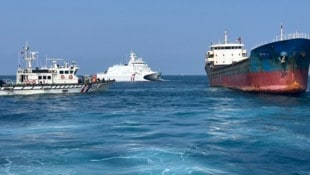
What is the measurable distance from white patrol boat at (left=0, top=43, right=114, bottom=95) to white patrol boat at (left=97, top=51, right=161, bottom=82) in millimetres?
100521

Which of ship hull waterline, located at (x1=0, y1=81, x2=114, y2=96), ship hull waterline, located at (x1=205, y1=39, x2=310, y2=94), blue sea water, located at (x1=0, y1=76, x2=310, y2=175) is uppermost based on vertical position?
ship hull waterline, located at (x1=205, y1=39, x2=310, y2=94)

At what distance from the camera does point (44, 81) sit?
67.8 m

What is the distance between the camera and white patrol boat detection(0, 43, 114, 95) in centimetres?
6575

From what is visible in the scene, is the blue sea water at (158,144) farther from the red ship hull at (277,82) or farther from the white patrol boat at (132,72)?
the white patrol boat at (132,72)

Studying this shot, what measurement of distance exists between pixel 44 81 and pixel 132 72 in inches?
4105

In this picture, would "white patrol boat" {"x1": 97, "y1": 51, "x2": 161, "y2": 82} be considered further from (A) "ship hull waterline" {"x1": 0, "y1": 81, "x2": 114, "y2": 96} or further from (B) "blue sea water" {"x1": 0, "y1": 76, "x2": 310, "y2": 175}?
(B) "blue sea water" {"x1": 0, "y1": 76, "x2": 310, "y2": 175}

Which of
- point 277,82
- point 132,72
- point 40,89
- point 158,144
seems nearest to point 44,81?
point 40,89

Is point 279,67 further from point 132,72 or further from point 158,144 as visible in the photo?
point 132,72

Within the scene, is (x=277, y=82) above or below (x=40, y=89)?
above

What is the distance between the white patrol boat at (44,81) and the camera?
216ft

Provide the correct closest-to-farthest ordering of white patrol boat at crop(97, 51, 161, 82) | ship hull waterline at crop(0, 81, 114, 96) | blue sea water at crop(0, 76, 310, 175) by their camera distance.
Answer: blue sea water at crop(0, 76, 310, 175) → ship hull waterline at crop(0, 81, 114, 96) → white patrol boat at crop(97, 51, 161, 82)

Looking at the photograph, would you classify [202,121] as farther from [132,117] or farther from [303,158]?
[303,158]

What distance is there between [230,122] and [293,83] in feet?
77.9

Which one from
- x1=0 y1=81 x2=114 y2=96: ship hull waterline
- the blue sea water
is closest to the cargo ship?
the blue sea water
